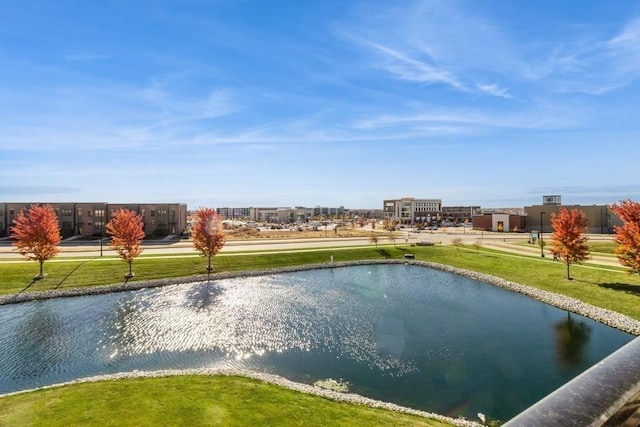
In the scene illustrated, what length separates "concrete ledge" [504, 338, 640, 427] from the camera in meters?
2.48

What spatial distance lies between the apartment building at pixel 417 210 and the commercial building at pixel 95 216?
95568 millimetres

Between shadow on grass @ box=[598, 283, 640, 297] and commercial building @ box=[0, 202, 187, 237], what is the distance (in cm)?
7844

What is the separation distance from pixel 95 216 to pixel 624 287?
303ft

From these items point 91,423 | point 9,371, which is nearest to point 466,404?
point 91,423

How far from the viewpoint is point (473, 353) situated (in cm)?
2411

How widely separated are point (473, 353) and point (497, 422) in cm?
806

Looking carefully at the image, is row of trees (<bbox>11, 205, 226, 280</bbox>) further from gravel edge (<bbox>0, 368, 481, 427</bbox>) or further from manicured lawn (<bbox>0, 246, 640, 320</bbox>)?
gravel edge (<bbox>0, 368, 481, 427</bbox>)

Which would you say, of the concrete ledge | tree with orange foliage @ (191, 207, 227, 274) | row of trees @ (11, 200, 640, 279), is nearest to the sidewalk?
row of trees @ (11, 200, 640, 279)

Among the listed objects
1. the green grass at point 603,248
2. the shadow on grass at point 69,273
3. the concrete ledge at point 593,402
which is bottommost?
the shadow on grass at point 69,273

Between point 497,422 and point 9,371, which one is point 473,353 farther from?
point 9,371

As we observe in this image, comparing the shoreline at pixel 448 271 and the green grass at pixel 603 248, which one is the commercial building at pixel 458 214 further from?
the shoreline at pixel 448 271

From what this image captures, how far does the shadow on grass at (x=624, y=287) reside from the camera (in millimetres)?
33562

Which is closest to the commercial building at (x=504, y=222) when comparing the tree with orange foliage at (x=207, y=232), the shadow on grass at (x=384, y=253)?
the shadow on grass at (x=384, y=253)

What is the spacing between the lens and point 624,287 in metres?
35.1
